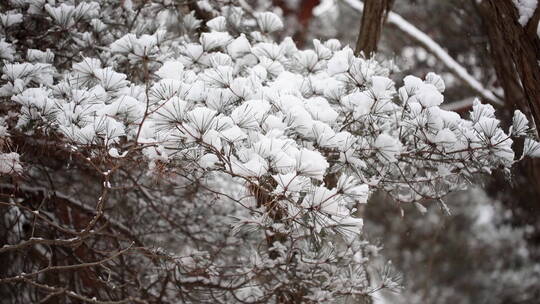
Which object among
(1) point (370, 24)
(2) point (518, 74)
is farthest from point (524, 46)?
(1) point (370, 24)

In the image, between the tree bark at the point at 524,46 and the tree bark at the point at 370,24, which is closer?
the tree bark at the point at 524,46

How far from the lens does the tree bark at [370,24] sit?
3359mm

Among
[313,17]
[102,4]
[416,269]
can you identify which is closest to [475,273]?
[416,269]

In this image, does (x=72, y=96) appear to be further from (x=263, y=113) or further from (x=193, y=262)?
(x=193, y=262)

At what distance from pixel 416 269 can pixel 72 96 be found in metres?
8.36

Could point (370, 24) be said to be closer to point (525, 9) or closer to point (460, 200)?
point (525, 9)

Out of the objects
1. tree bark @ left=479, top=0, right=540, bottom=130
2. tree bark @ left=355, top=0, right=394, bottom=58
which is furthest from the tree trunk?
tree bark @ left=355, top=0, right=394, bottom=58

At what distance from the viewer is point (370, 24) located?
339cm

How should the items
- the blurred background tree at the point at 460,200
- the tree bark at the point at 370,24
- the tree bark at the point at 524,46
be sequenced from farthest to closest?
the blurred background tree at the point at 460,200, the tree bark at the point at 370,24, the tree bark at the point at 524,46

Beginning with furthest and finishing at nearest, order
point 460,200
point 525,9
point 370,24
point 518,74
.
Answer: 1. point 460,200
2. point 370,24
3. point 518,74
4. point 525,9

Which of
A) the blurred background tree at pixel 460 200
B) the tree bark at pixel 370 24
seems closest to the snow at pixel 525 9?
the blurred background tree at pixel 460 200

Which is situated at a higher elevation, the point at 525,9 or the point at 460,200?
the point at 460,200

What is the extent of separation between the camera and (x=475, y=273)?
9125mm

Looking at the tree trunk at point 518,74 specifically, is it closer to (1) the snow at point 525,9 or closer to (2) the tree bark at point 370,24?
(1) the snow at point 525,9
